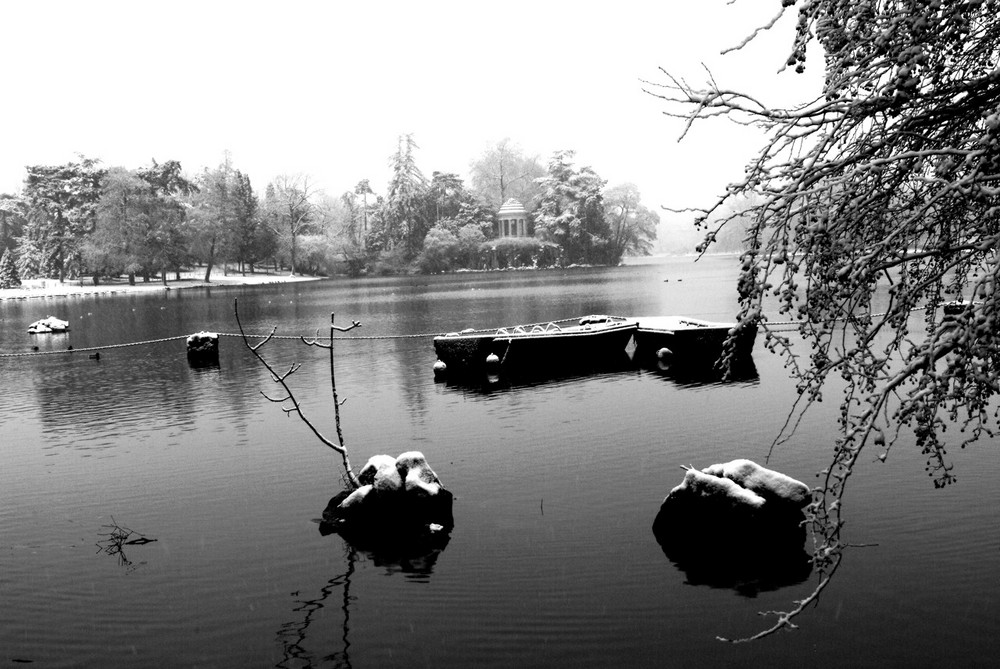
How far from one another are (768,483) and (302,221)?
397 feet

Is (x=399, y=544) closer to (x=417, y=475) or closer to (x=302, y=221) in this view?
(x=417, y=475)

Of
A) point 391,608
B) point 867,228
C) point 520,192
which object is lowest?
point 391,608

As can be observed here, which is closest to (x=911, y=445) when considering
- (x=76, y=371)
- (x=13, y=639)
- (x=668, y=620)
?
(x=668, y=620)

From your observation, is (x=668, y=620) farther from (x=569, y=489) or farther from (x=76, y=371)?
(x=76, y=371)

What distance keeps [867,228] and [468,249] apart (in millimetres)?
120962

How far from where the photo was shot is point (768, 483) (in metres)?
11.8

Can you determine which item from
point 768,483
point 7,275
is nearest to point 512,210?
point 7,275

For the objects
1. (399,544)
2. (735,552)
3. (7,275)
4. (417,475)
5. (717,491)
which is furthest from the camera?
(7,275)

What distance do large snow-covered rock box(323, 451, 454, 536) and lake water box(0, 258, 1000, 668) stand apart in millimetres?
477

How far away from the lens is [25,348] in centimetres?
4103

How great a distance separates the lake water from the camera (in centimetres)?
933

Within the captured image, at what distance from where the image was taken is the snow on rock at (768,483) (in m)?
11.6

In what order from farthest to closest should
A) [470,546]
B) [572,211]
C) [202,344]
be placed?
[572,211] < [202,344] < [470,546]

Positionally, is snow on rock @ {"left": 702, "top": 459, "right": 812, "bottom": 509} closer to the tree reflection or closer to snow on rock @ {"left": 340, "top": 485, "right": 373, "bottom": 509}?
snow on rock @ {"left": 340, "top": 485, "right": 373, "bottom": 509}
